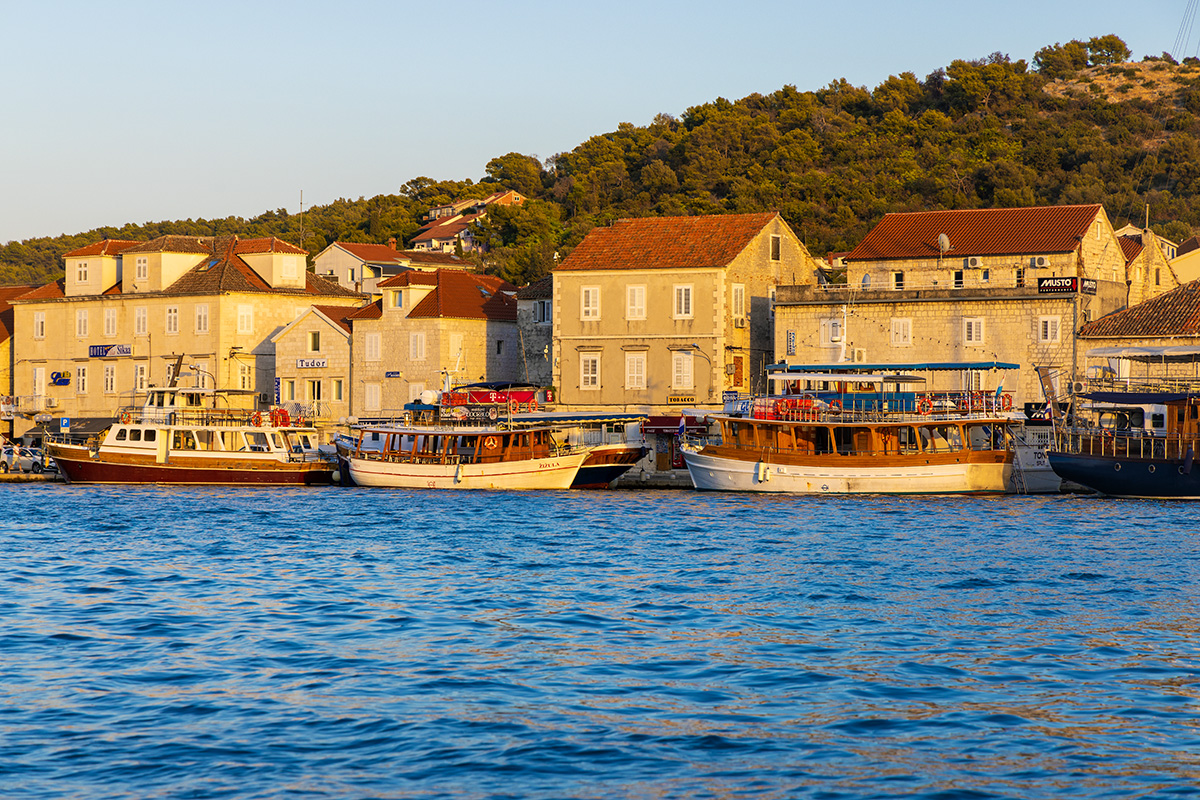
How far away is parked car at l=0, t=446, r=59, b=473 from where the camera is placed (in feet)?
191

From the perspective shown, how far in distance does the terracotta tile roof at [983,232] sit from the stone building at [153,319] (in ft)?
98.4

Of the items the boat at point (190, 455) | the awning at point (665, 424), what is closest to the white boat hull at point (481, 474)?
the boat at point (190, 455)

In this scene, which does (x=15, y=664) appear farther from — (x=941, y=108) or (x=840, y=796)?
(x=941, y=108)

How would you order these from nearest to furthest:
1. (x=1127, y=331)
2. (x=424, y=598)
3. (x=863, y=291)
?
(x=424, y=598) → (x=1127, y=331) → (x=863, y=291)

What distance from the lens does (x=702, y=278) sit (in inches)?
2261

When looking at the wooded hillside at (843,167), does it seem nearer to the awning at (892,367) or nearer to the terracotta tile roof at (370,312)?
the terracotta tile roof at (370,312)

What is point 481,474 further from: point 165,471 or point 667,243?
point 667,243

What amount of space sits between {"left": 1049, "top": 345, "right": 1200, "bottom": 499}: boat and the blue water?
8.48 meters

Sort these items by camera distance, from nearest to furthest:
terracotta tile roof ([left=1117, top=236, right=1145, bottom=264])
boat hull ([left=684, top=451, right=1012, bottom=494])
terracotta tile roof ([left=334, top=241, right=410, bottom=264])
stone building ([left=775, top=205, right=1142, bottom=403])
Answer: boat hull ([left=684, top=451, right=1012, bottom=494])
stone building ([left=775, top=205, right=1142, bottom=403])
terracotta tile roof ([left=1117, top=236, right=1145, bottom=264])
terracotta tile roof ([left=334, top=241, right=410, bottom=264])

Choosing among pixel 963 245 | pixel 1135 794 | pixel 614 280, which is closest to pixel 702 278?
pixel 614 280

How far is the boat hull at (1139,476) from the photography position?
41688mm

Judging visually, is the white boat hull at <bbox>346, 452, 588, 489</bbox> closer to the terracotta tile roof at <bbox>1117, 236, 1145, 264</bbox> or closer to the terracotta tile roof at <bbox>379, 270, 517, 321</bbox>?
the terracotta tile roof at <bbox>379, 270, 517, 321</bbox>

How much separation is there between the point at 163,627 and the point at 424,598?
14.8ft

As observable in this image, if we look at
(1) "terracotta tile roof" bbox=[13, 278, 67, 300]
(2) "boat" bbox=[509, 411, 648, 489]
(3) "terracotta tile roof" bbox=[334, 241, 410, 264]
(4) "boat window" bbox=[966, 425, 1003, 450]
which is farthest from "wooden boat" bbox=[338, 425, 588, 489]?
(3) "terracotta tile roof" bbox=[334, 241, 410, 264]
